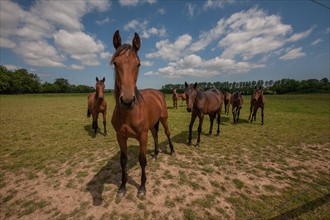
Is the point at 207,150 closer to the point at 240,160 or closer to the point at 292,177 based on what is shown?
the point at 240,160

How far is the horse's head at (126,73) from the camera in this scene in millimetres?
2342

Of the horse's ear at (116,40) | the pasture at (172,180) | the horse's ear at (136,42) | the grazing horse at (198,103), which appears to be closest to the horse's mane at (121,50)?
the horse's ear at (136,42)

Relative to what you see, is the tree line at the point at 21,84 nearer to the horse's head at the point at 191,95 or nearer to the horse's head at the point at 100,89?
the horse's head at the point at 100,89

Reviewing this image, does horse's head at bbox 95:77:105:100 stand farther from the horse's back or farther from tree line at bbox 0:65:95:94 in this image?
tree line at bbox 0:65:95:94

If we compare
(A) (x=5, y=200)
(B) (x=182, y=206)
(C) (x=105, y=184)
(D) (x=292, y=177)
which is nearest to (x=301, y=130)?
(D) (x=292, y=177)

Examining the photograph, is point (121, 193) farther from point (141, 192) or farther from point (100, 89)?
point (100, 89)

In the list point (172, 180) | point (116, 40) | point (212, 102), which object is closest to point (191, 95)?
point (212, 102)

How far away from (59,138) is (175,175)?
631 cm

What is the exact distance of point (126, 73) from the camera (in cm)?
246

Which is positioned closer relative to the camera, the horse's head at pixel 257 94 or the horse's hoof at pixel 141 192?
the horse's hoof at pixel 141 192

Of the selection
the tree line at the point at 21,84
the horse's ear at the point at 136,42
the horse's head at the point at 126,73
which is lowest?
the horse's head at the point at 126,73

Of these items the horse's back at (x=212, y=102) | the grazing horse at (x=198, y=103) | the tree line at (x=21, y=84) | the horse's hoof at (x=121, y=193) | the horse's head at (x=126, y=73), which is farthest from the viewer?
the tree line at (x=21, y=84)

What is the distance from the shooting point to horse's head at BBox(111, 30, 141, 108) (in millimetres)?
2342

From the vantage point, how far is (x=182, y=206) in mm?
3164
